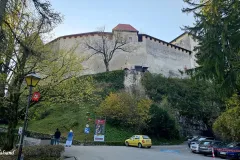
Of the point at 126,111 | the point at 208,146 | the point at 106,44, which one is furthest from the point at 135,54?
the point at 208,146

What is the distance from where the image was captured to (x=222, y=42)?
39.0ft

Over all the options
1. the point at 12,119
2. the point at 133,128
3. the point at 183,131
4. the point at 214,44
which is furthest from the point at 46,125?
the point at 214,44

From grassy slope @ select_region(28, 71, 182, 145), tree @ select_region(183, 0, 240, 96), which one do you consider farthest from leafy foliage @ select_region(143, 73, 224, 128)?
tree @ select_region(183, 0, 240, 96)

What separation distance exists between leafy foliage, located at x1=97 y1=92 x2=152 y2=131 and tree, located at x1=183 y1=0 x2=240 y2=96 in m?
14.4

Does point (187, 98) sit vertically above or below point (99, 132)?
above

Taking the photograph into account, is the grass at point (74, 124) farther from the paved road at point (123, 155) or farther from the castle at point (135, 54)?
the castle at point (135, 54)

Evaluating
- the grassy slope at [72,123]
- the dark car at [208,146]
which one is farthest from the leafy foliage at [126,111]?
the dark car at [208,146]

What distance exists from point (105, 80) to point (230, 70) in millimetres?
26621

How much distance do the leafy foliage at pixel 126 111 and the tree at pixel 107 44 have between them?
17.1 m

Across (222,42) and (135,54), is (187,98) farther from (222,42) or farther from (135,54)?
(222,42)

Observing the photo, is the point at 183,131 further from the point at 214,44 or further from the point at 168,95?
the point at 214,44

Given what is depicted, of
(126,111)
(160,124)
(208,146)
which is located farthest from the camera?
(160,124)

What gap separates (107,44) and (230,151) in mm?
34161

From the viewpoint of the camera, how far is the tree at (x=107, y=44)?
44.2m
